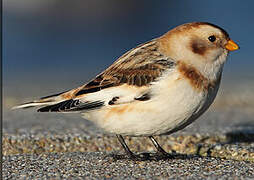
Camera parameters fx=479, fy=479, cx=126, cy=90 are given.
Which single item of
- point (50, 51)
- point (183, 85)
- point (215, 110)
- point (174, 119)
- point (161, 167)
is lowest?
point (50, 51)

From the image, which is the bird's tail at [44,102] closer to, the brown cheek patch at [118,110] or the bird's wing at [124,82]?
the bird's wing at [124,82]

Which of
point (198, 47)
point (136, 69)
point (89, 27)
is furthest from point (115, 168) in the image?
point (89, 27)

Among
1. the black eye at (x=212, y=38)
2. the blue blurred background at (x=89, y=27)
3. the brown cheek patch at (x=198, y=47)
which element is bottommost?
the blue blurred background at (x=89, y=27)

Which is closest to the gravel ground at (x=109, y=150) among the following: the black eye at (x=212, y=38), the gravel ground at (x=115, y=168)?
the gravel ground at (x=115, y=168)

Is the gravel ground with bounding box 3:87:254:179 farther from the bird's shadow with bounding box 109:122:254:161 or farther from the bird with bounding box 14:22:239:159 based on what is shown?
the bird with bounding box 14:22:239:159

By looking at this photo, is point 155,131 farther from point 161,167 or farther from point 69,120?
point 69,120

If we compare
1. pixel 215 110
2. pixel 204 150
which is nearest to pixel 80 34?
pixel 215 110

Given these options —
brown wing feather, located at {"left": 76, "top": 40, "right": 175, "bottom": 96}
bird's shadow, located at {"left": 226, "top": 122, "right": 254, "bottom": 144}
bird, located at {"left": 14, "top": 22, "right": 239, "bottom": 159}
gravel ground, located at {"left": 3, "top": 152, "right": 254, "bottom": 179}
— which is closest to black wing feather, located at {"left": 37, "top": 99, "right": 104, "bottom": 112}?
bird, located at {"left": 14, "top": 22, "right": 239, "bottom": 159}
